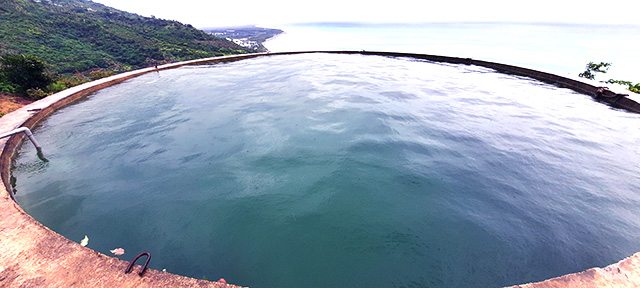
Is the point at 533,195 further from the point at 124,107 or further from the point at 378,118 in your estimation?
the point at 124,107

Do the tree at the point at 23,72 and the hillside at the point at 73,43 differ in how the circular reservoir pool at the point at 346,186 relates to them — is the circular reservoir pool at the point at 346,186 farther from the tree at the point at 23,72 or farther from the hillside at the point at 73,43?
the hillside at the point at 73,43

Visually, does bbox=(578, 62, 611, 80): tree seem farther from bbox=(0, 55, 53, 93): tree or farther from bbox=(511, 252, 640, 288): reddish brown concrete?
bbox=(0, 55, 53, 93): tree

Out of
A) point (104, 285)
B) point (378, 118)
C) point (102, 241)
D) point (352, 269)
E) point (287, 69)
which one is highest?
point (287, 69)

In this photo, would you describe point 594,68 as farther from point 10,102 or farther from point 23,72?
point 23,72

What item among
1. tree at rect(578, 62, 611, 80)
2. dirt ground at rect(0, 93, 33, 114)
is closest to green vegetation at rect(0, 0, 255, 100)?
dirt ground at rect(0, 93, 33, 114)

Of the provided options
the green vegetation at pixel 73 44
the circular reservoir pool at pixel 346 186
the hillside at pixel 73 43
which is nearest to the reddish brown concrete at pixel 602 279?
the circular reservoir pool at pixel 346 186

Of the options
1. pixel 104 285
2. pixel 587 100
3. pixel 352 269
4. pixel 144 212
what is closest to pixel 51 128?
pixel 144 212
